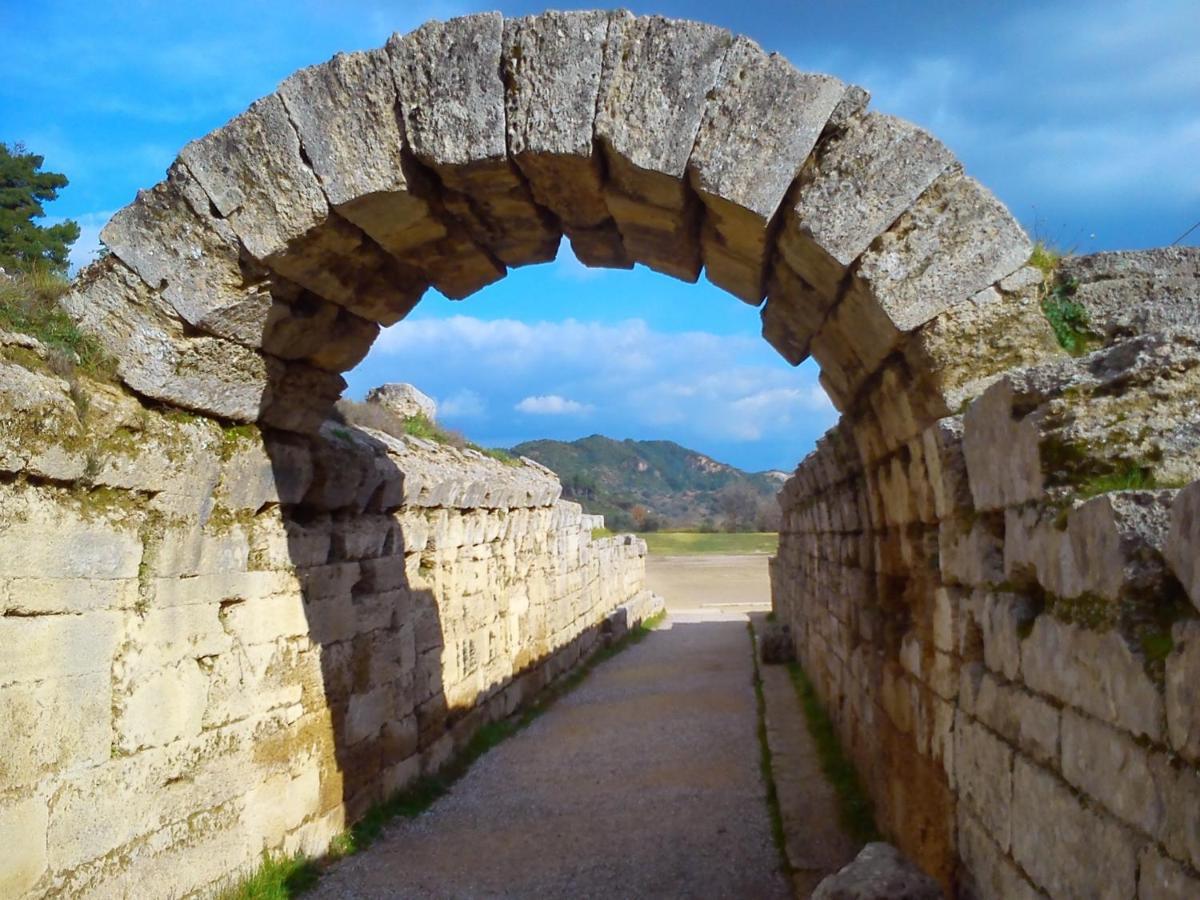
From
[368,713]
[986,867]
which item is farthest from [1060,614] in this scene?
[368,713]

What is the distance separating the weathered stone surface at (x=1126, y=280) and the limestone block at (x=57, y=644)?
4.32 metres

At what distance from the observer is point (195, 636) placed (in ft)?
16.5

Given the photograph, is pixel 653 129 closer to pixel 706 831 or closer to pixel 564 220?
pixel 564 220

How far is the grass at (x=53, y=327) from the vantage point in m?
4.54

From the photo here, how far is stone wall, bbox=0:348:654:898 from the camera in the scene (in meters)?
4.01

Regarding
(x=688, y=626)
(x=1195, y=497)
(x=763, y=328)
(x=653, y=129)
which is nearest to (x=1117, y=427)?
(x=1195, y=497)

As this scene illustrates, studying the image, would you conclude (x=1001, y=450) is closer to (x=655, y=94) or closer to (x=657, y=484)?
(x=655, y=94)

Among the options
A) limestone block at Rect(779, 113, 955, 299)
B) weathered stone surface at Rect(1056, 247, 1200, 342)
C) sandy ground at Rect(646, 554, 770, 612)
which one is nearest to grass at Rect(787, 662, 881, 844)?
weathered stone surface at Rect(1056, 247, 1200, 342)

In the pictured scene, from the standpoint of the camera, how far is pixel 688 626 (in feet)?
66.9

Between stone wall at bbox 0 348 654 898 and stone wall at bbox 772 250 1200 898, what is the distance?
10.8 feet

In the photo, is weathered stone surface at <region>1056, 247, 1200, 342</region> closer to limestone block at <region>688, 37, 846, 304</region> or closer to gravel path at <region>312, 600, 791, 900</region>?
limestone block at <region>688, 37, 846, 304</region>

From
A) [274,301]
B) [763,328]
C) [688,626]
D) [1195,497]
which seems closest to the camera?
[1195,497]

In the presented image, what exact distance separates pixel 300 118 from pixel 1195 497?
159 inches

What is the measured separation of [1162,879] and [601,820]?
497cm
